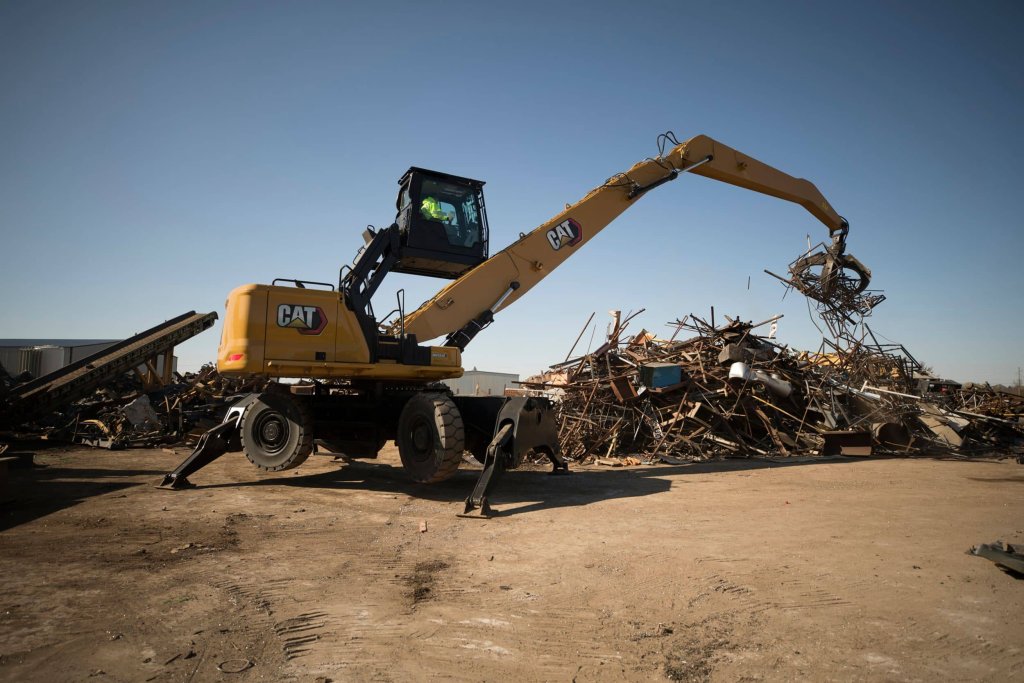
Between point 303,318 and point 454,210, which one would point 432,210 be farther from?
point 303,318

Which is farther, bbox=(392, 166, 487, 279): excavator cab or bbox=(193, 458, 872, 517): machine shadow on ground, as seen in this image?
bbox=(392, 166, 487, 279): excavator cab

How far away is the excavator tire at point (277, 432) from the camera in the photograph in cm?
805

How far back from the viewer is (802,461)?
38.9 ft

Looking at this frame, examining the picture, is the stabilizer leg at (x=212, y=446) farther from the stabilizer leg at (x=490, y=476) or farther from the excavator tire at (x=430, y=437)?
the stabilizer leg at (x=490, y=476)

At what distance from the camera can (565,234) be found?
10.9 meters

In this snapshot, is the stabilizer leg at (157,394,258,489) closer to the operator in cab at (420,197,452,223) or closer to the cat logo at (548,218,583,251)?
the operator in cab at (420,197,452,223)

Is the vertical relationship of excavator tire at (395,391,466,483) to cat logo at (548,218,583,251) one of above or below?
below

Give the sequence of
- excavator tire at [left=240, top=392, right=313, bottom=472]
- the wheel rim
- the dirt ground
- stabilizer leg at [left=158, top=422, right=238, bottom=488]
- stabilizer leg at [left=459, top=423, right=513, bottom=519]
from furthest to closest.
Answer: the wheel rim → excavator tire at [left=240, top=392, right=313, bottom=472] → stabilizer leg at [left=158, top=422, right=238, bottom=488] → stabilizer leg at [left=459, top=423, right=513, bottom=519] → the dirt ground

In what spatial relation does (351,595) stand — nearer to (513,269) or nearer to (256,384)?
(513,269)

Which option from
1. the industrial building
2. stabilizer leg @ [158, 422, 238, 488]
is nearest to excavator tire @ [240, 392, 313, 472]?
stabilizer leg @ [158, 422, 238, 488]

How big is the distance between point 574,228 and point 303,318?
579cm

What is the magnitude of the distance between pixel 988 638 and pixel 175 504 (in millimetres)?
7876

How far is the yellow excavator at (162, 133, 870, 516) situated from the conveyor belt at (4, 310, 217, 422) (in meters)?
7.35

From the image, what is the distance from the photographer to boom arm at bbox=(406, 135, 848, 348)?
9391 millimetres
